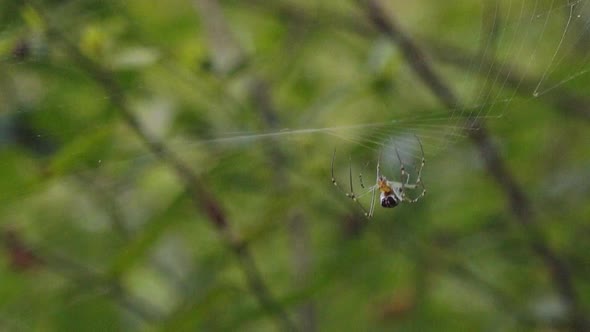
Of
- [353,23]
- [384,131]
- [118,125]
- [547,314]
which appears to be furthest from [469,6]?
[118,125]

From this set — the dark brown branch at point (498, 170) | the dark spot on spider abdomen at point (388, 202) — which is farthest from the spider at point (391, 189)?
the dark brown branch at point (498, 170)

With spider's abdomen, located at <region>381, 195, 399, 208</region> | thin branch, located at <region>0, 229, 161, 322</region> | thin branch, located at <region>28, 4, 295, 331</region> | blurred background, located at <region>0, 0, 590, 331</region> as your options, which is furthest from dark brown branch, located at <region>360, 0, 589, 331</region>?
thin branch, located at <region>0, 229, 161, 322</region>

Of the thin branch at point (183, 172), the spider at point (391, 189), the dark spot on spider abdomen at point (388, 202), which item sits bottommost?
the dark spot on spider abdomen at point (388, 202)

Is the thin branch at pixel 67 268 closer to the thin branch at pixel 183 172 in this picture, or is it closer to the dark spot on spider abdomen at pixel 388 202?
the thin branch at pixel 183 172

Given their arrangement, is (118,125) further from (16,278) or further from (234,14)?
(234,14)

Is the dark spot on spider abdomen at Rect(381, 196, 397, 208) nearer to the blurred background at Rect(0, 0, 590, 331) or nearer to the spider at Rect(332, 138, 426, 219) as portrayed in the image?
the spider at Rect(332, 138, 426, 219)
